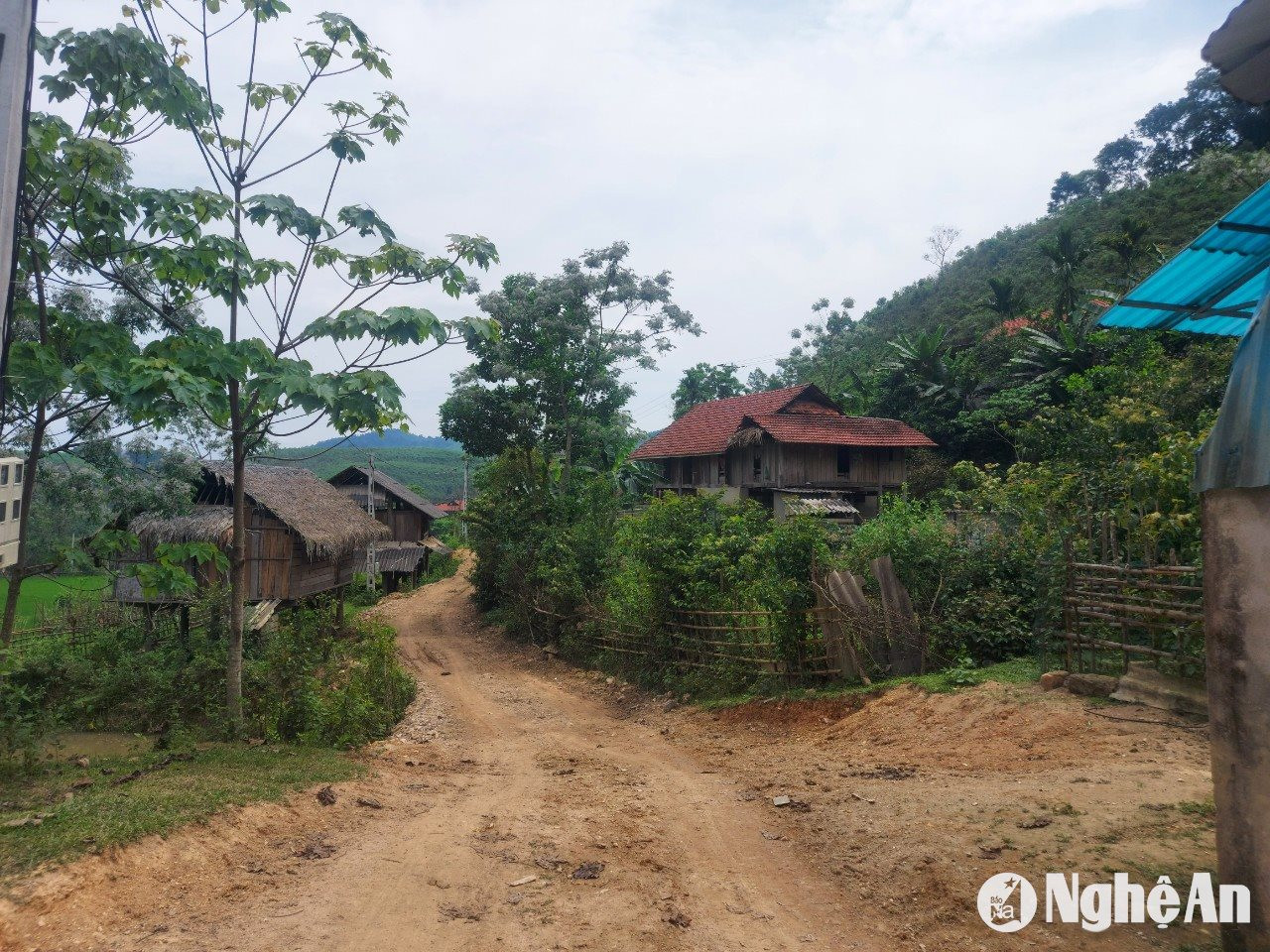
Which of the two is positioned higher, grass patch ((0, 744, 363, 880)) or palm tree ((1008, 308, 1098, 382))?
palm tree ((1008, 308, 1098, 382))

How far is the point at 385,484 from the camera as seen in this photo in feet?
131

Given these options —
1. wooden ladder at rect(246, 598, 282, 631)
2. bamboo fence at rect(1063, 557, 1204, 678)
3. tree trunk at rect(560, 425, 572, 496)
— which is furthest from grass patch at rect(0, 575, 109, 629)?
bamboo fence at rect(1063, 557, 1204, 678)

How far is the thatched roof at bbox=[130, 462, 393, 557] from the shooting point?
18.3 m

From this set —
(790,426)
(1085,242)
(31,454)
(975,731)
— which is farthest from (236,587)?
(1085,242)

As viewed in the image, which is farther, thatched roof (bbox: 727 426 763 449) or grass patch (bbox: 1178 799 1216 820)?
thatched roof (bbox: 727 426 763 449)

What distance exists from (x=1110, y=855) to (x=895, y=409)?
31.0 metres

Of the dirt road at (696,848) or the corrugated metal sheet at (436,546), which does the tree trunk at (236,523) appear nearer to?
the dirt road at (696,848)

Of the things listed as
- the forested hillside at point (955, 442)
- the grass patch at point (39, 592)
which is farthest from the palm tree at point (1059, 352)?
the grass patch at point (39, 592)

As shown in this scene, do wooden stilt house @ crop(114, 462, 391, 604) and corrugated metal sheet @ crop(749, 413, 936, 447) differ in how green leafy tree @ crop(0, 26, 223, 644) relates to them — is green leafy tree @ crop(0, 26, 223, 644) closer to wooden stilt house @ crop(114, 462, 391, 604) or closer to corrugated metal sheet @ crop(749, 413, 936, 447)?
wooden stilt house @ crop(114, 462, 391, 604)

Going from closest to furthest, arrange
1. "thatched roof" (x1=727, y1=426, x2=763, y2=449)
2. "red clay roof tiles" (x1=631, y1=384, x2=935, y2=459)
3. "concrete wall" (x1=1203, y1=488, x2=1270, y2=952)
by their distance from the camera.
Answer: "concrete wall" (x1=1203, y1=488, x2=1270, y2=952)
"red clay roof tiles" (x1=631, y1=384, x2=935, y2=459)
"thatched roof" (x1=727, y1=426, x2=763, y2=449)

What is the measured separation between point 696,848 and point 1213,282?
17.6 ft

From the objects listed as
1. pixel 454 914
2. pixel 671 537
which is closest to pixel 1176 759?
pixel 454 914

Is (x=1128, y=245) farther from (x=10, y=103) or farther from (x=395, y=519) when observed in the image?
(x=10, y=103)

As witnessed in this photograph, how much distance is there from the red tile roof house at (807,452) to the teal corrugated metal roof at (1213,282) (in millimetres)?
22125
